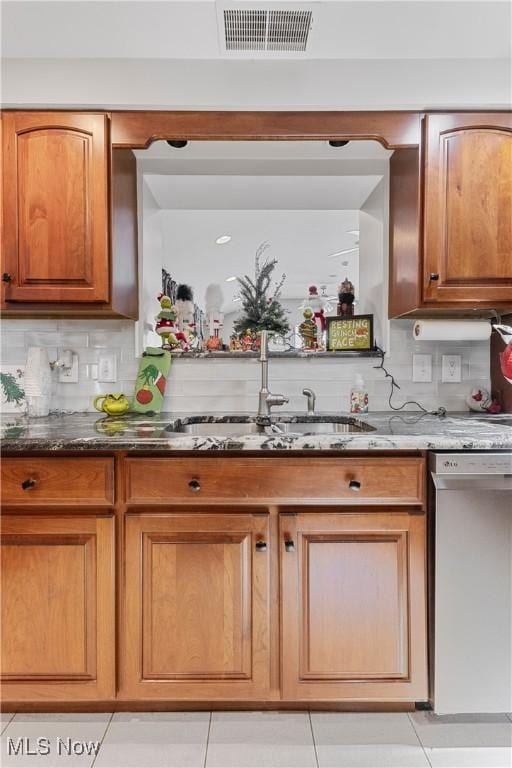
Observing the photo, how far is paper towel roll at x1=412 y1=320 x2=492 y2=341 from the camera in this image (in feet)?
7.13

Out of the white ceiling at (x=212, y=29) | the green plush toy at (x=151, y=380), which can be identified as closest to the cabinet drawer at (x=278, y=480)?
the green plush toy at (x=151, y=380)

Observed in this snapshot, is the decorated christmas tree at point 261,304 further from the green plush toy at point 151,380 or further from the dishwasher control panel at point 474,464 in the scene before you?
the dishwasher control panel at point 474,464

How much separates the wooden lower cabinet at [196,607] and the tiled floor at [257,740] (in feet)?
0.33

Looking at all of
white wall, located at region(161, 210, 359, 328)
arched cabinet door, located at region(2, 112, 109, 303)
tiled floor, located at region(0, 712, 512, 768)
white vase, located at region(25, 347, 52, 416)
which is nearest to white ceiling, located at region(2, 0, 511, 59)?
arched cabinet door, located at region(2, 112, 109, 303)

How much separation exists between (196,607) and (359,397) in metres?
1.14

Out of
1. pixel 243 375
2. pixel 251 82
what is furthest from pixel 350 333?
pixel 251 82

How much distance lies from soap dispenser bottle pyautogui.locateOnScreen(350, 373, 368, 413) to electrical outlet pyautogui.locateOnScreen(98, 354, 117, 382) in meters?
1.09

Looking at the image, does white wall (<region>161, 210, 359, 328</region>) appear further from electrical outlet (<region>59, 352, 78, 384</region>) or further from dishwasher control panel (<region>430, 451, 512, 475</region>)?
dishwasher control panel (<region>430, 451, 512, 475</region>)

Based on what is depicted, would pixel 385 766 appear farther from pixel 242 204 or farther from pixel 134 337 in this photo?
pixel 242 204

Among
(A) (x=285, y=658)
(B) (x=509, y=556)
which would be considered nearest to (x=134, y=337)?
(A) (x=285, y=658)

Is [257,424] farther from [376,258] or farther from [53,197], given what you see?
[53,197]

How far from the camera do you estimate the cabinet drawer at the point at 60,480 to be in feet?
5.43

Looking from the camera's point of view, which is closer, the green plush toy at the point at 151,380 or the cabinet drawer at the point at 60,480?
the cabinet drawer at the point at 60,480

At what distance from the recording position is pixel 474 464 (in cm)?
161
